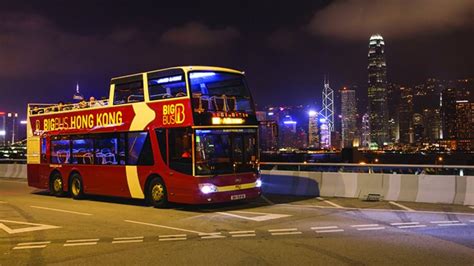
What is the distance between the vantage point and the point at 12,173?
32.2 m

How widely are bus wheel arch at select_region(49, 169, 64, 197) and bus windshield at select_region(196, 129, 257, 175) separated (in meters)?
7.66

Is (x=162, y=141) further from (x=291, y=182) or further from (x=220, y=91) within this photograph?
(x=291, y=182)

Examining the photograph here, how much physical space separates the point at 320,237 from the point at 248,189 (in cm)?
497

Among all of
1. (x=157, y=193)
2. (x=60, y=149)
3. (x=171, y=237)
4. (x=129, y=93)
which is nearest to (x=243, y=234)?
(x=171, y=237)

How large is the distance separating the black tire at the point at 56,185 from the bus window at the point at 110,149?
2.82m

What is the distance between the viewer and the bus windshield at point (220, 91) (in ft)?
46.1

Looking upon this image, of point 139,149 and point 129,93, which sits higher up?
point 129,93

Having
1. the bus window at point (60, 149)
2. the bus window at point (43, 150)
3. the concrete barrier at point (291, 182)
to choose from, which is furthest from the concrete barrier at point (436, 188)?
the bus window at point (43, 150)

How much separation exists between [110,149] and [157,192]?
282cm

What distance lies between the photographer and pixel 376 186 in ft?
54.0

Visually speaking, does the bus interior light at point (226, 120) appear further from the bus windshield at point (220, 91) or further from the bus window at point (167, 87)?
the bus window at point (167, 87)

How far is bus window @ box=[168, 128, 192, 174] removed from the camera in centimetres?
1370

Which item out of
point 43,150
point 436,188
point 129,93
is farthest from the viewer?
point 43,150

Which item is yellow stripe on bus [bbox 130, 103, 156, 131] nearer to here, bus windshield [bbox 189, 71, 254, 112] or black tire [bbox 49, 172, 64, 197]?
bus windshield [bbox 189, 71, 254, 112]
